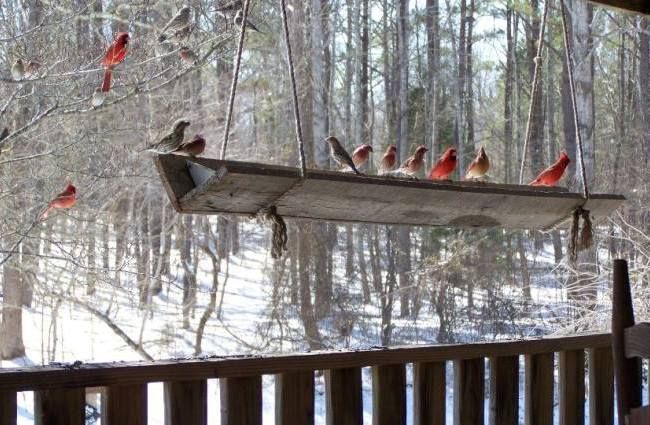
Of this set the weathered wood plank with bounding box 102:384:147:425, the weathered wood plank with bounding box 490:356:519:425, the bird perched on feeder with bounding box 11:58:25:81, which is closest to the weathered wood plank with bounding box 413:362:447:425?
the weathered wood plank with bounding box 490:356:519:425

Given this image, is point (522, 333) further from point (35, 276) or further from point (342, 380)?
point (342, 380)

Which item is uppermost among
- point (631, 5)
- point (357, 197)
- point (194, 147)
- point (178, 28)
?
point (178, 28)

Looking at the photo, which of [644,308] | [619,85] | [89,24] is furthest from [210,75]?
[619,85]

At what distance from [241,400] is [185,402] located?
13 centimetres

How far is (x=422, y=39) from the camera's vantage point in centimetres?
1373

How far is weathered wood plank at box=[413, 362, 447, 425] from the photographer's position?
80.8 inches

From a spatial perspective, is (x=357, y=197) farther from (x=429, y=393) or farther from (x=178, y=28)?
(x=178, y=28)

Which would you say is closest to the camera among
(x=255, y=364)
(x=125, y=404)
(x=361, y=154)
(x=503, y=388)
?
(x=125, y=404)

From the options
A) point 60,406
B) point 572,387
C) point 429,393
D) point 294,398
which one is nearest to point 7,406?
point 60,406

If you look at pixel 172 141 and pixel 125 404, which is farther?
pixel 172 141

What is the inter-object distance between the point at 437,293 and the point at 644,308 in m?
4.35

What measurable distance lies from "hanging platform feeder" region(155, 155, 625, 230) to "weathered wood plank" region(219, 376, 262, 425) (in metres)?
0.38

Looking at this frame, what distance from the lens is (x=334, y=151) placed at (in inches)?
105

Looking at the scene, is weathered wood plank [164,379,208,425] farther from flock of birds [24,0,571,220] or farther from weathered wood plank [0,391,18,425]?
flock of birds [24,0,571,220]
